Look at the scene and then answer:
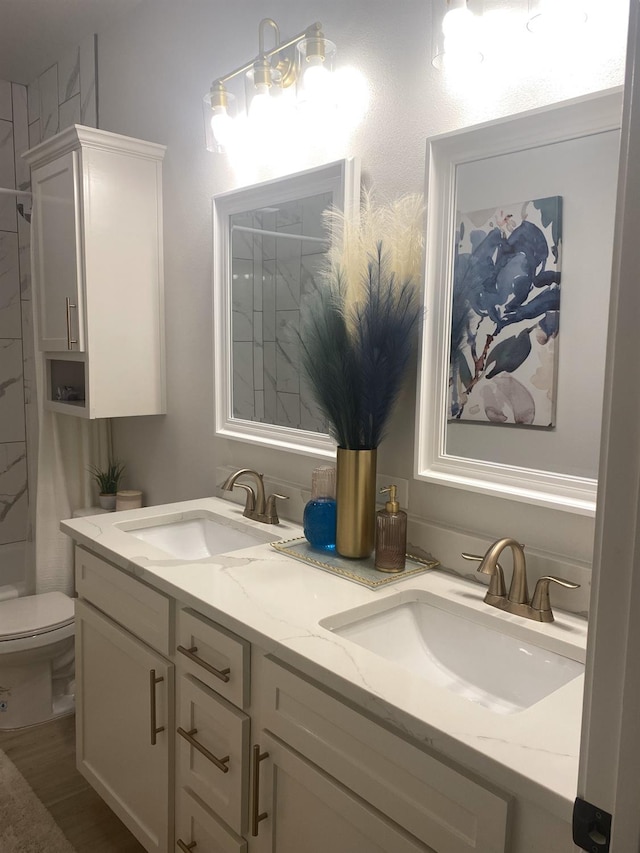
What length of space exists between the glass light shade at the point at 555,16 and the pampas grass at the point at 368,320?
0.39 metres

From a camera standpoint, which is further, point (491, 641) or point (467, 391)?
point (467, 391)

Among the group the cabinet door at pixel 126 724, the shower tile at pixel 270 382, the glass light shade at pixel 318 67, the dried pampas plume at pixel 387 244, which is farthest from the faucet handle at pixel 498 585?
the glass light shade at pixel 318 67

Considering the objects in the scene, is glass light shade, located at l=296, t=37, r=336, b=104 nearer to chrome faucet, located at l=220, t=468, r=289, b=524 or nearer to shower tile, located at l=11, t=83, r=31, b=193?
chrome faucet, located at l=220, t=468, r=289, b=524

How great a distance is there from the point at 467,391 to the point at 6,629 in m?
1.81

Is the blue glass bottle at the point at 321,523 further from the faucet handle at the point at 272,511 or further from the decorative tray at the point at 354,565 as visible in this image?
the faucet handle at the point at 272,511

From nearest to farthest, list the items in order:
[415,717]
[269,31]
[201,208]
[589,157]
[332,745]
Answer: [415,717] → [332,745] → [589,157] → [269,31] → [201,208]

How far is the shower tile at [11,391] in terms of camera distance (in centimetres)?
335

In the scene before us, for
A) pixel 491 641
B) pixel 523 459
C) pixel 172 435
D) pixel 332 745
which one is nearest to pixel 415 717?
pixel 332 745

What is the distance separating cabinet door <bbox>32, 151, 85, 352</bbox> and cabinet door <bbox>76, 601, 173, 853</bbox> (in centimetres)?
100

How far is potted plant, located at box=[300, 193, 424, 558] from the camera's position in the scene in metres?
1.49

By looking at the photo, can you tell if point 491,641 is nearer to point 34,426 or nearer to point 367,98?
point 367,98

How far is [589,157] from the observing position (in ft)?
4.08

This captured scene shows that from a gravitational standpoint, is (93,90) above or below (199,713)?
above

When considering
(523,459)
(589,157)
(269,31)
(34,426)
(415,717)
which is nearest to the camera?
(415,717)
